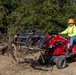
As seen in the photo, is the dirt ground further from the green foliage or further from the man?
the green foliage

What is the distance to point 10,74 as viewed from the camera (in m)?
9.77

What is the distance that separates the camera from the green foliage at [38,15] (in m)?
14.7

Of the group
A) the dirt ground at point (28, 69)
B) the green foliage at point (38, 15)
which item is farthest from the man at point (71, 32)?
the green foliage at point (38, 15)

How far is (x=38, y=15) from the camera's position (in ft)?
48.7

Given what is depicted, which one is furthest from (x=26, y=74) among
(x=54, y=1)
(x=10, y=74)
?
(x=54, y=1)

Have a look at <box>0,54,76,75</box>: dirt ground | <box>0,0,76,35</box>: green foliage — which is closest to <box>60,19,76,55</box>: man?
<box>0,54,76,75</box>: dirt ground

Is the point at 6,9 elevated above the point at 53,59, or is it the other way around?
the point at 6,9

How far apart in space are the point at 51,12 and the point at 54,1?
2.50 ft

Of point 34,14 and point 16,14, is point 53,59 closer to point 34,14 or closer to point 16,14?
point 34,14

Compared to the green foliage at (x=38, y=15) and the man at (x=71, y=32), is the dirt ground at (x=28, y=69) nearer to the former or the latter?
the man at (x=71, y=32)

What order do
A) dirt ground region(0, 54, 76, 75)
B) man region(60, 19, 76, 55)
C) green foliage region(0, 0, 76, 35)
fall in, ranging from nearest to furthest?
dirt ground region(0, 54, 76, 75), man region(60, 19, 76, 55), green foliage region(0, 0, 76, 35)

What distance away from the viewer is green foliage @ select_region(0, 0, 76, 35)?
14727 mm

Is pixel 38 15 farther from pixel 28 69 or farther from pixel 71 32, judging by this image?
pixel 28 69

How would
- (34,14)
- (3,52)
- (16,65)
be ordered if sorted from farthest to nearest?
(34,14) < (3,52) < (16,65)
